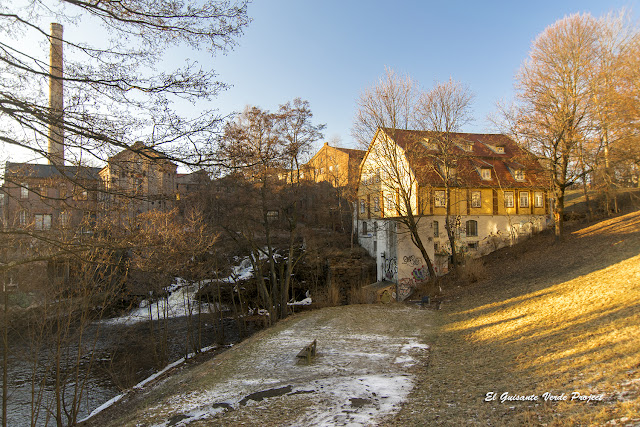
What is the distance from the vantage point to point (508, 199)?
90.3 ft

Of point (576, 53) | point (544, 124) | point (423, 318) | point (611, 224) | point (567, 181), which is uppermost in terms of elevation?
point (576, 53)

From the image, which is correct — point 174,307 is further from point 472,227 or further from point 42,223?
Answer: point 472,227

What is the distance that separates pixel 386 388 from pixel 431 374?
1.31m

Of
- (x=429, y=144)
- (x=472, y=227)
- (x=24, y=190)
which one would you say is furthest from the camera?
(x=472, y=227)

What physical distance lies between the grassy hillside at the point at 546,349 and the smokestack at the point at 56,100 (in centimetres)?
630

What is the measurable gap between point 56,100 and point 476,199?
26583 millimetres

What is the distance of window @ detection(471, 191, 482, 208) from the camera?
27125 mm

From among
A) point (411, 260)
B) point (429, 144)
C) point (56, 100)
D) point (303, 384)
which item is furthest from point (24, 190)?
point (411, 260)

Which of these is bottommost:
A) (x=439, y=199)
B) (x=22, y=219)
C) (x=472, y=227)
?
(x=472, y=227)

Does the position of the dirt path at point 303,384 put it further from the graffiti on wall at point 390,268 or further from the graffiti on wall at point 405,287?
the graffiti on wall at point 390,268

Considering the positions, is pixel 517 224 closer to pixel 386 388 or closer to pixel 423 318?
pixel 423 318

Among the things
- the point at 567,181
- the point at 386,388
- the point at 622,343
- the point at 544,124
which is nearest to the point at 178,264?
the point at 386,388

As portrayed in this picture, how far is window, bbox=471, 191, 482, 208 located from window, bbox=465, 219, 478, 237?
3.78ft

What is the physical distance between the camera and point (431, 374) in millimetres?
7863
